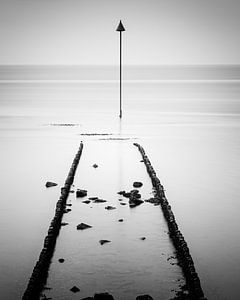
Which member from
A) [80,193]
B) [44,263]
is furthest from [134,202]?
[44,263]

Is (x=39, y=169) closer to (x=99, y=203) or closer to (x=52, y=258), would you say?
(x=99, y=203)

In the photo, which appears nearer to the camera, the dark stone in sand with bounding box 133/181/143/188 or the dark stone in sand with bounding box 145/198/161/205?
the dark stone in sand with bounding box 145/198/161/205

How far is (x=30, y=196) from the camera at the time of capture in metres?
10.9

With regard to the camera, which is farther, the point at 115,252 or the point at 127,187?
the point at 127,187

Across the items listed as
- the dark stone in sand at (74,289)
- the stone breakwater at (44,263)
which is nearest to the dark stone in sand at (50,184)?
the stone breakwater at (44,263)

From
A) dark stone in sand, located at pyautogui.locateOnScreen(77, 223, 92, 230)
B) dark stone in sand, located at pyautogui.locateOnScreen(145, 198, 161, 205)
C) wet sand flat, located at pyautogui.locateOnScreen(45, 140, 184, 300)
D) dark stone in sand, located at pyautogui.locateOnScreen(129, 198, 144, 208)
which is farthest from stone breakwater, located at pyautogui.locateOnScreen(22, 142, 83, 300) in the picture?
dark stone in sand, located at pyautogui.locateOnScreen(145, 198, 161, 205)

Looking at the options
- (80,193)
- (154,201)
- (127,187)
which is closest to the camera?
(154,201)

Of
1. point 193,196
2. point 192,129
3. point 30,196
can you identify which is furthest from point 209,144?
point 30,196

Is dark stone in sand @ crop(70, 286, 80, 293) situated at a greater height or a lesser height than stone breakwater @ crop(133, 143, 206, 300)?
lesser

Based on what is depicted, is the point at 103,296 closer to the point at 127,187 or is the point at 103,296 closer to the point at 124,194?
the point at 124,194

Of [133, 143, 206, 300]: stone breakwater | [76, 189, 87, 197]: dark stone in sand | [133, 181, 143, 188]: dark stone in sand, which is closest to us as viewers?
[133, 143, 206, 300]: stone breakwater

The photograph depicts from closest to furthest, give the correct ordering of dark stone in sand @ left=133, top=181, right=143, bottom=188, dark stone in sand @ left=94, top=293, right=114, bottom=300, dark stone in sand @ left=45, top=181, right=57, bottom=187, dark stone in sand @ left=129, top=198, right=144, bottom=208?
dark stone in sand @ left=94, top=293, right=114, bottom=300 → dark stone in sand @ left=129, top=198, right=144, bottom=208 → dark stone in sand @ left=133, top=181, right=143, bottom=188 → dark stone in sand @ left=45, top=181, right=57, bottom=187

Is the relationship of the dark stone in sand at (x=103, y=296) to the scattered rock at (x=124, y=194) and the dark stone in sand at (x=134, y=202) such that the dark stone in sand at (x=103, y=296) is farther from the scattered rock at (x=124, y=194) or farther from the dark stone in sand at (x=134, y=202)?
the scattered rock at (x=124, y=194)

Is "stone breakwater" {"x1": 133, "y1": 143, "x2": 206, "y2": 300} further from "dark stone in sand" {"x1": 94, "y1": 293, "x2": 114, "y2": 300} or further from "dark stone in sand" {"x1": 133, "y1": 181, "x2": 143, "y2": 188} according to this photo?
"dark stone in sand" {"x1": 133, "y1": 181, "x2": 143, "y2": 188}
